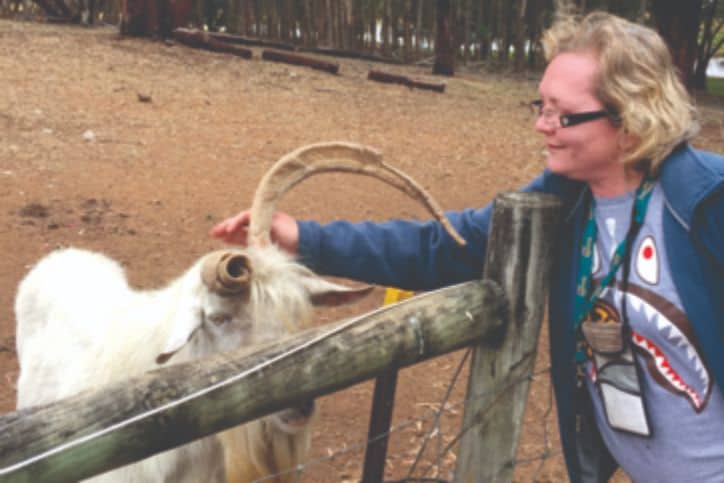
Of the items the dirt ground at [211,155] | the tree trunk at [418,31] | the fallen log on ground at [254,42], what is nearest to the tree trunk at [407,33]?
the tree trunk at [418,31]

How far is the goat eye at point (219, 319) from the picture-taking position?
2396 mm

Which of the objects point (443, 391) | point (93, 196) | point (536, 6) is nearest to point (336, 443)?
point (443, 391)

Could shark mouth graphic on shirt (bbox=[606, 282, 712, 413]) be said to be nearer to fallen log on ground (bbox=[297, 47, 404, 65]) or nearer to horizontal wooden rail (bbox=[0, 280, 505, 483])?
horizontal wooden rail (bbox=[0, 280, 505, 483])

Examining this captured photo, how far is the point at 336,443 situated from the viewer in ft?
13.1

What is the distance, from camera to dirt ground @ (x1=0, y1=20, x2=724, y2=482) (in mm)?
4312

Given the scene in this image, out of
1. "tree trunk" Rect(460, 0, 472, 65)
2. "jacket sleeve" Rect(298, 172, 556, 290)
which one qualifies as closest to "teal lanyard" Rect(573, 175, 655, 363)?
"jacket sleeve" Rect(298, 172, 556, 290)

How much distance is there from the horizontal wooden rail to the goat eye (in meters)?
0.73

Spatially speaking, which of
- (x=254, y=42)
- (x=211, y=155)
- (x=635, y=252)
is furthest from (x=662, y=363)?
(x=254, y=42)

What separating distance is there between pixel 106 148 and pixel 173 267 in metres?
2.37

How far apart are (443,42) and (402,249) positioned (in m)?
→ 11.1

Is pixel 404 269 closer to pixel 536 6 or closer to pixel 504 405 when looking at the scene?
pixel 504 405

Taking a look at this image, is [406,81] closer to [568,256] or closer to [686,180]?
[568,256]

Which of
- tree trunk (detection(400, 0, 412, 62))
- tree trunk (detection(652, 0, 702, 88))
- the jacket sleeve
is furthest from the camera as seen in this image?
tree trunk (detection(400, 0, 412, 62))

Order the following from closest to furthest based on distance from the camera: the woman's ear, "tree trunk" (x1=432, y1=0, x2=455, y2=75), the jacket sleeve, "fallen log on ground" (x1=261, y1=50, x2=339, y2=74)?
the woman's ear < the jacket sleeve < "fallen log on ground" (x1=261, y1=50, x2=339, y2=74) < "tree trunk" (x1=432, y1=0, x2=455, y2=75)
